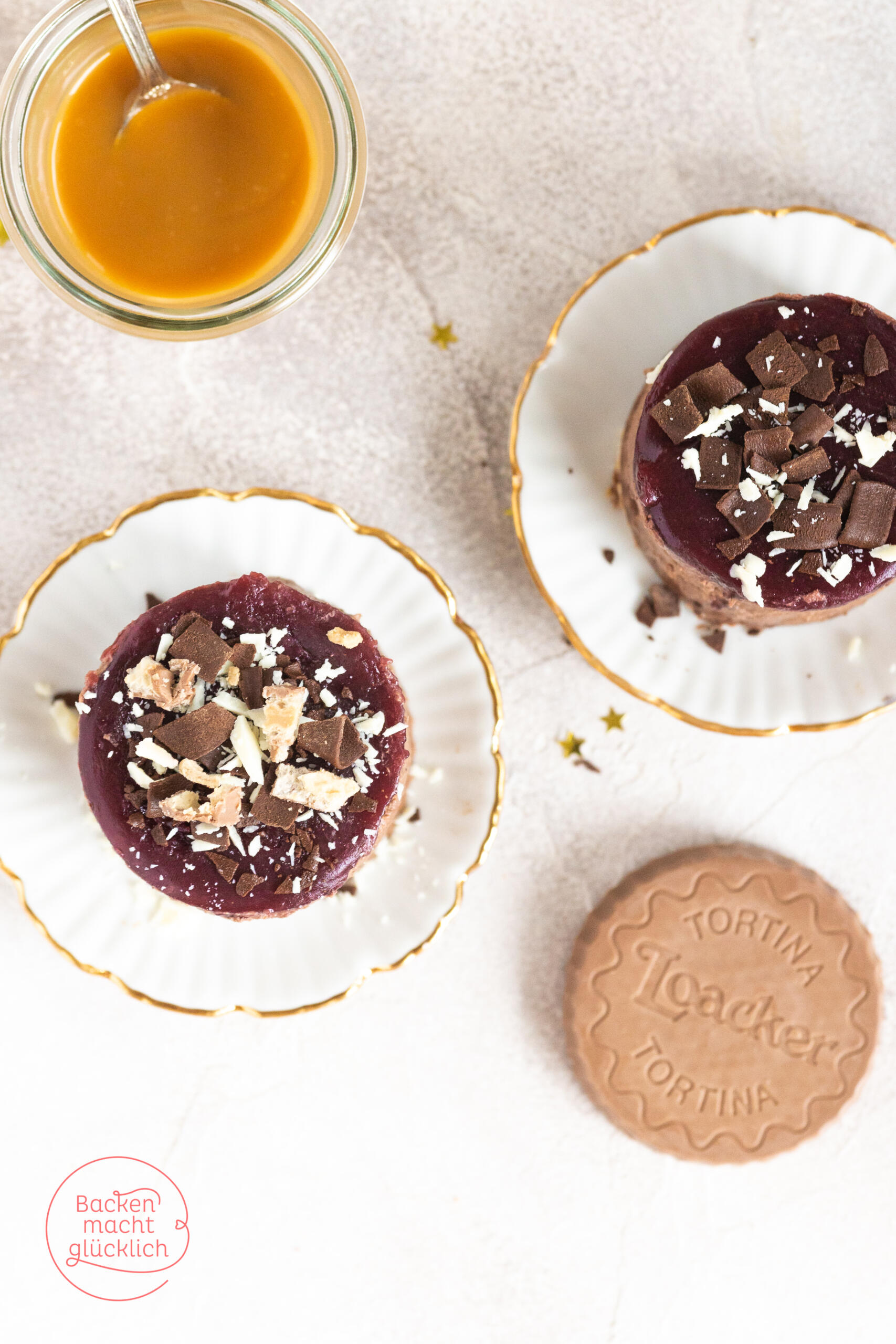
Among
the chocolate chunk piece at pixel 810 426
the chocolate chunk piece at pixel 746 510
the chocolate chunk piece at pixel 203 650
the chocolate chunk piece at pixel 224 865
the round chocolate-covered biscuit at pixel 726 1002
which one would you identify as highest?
the chocolate chunk piece at pixel 203 650

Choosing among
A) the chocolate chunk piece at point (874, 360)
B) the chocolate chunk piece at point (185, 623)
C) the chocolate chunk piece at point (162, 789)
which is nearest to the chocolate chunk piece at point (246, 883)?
the chocolate chunk piece at point (162, 789)

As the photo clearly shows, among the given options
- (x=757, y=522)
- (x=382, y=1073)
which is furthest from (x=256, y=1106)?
(x=757, y=522)

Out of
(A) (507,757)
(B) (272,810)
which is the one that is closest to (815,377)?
(A) (507,757)

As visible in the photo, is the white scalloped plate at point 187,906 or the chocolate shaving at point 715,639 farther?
the chocolate shaving at point 715,639

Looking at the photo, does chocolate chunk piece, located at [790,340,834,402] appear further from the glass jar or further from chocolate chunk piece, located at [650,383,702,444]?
the glass jar

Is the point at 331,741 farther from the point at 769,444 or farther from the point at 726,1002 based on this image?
the point at 726,1002

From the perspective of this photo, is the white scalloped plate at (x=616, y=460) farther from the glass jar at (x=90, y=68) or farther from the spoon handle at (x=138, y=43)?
the spoon handle at (x=138, y=43)

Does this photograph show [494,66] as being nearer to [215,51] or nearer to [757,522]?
[215,51]
